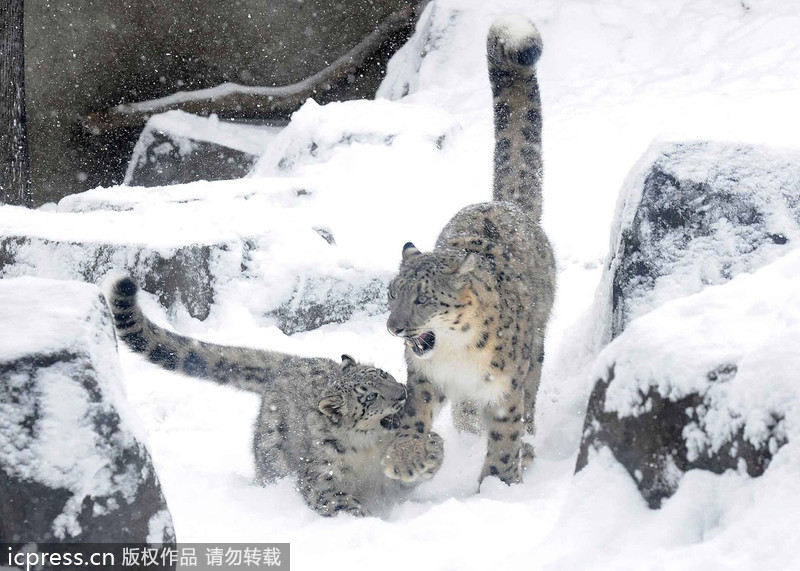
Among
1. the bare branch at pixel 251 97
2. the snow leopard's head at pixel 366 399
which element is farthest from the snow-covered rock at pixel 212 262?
the bare branch at pixel 251 97

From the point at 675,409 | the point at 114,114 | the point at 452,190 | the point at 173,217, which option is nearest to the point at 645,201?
the point at 675,409

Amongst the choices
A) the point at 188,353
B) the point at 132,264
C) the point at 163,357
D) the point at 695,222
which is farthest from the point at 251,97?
the point at 695,222

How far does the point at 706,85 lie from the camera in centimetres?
1193

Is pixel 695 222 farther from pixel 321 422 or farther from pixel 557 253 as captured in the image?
pixel 557 253

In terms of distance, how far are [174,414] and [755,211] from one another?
3.48 metres

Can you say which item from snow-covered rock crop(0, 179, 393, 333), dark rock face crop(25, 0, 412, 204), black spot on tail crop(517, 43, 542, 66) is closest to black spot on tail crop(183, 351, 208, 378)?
snow-covered rock crop(0, 179, 393, 333)

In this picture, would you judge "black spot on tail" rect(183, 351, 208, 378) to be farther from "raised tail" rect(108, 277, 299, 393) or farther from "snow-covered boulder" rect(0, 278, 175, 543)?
"snow-covered boulder" rect(0, 278, 175, 543)

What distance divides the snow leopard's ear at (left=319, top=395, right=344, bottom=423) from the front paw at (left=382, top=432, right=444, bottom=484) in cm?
31

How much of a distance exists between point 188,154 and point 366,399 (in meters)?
10.3

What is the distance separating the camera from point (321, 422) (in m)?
5.12

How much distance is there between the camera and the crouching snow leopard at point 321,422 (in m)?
4.96

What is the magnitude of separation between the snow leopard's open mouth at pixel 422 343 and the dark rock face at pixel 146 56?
11.6 meters

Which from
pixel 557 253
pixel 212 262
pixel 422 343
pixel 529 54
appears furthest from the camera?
pixel 557 253

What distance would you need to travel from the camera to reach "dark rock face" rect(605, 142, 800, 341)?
510 cm
